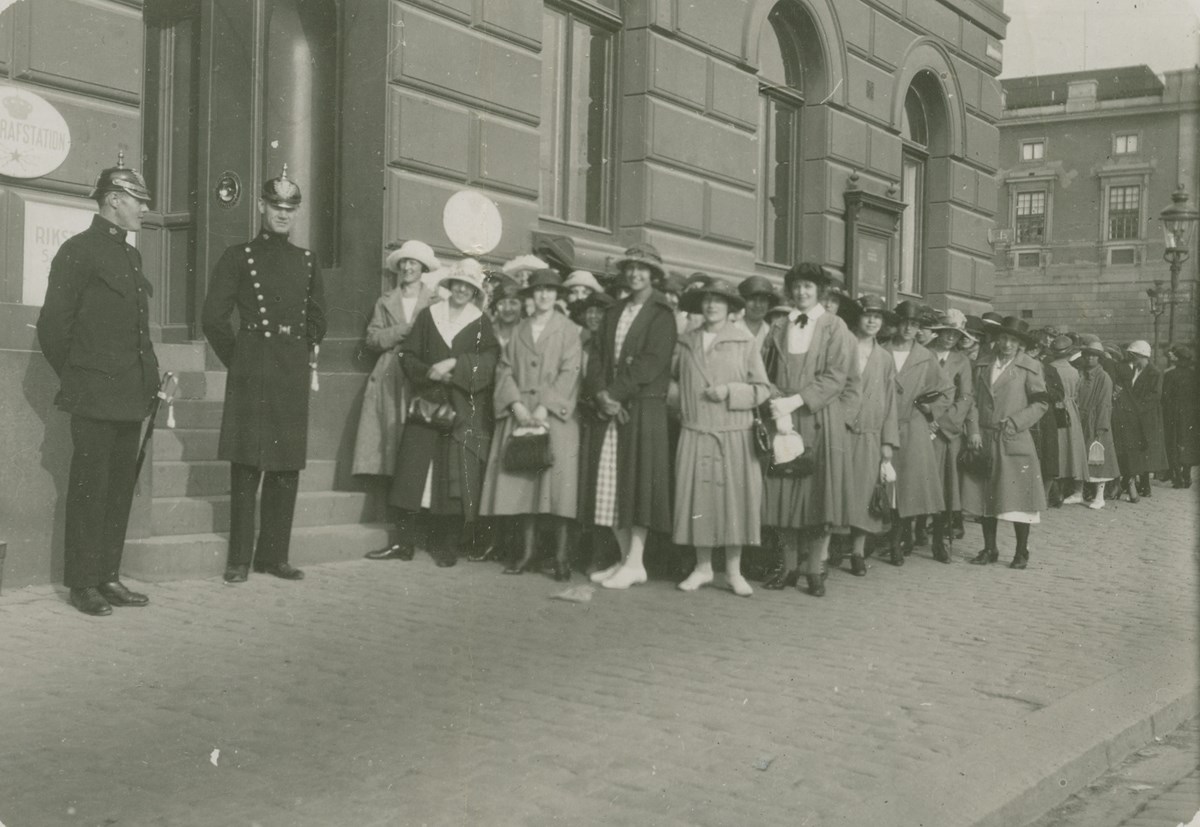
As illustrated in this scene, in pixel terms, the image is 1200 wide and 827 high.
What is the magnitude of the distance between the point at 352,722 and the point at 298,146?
6.46 metres

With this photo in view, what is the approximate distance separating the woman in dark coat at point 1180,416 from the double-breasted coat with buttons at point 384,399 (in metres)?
12.2

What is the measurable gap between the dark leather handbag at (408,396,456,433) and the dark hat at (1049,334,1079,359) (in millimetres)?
8688

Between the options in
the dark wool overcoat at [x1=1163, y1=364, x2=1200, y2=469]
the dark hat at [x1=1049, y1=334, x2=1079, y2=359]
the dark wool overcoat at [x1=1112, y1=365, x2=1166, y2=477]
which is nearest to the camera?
the dark hat at [x1=1049, y1=334, x2=1079, y2=359]

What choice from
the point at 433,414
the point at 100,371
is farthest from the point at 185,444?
the point at 100,371

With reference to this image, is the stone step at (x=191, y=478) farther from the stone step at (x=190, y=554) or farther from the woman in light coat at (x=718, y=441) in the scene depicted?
the woman in light coat at (x=718, y=441)

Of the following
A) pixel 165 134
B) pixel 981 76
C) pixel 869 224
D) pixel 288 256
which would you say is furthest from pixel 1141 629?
pixel 981 76

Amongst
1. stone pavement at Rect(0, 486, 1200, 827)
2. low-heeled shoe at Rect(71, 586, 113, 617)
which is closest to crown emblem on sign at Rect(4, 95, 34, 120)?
stone pavement at Rect(0, 486, 1200, 827)

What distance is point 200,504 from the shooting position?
7793mm

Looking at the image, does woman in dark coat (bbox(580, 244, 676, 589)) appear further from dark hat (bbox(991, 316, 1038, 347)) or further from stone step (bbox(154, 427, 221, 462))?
dark hat (bbox(991, 316, 1038, 347))

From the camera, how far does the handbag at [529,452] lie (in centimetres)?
816

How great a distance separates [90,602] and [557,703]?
275cm

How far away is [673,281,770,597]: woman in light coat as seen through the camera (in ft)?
26.0

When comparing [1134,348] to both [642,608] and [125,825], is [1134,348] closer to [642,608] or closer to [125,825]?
[642,608]

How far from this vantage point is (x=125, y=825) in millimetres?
3682
